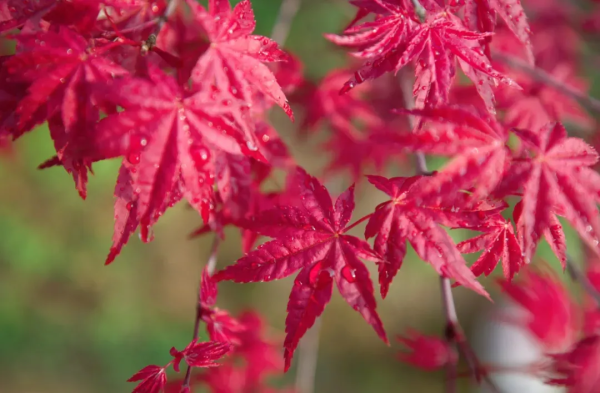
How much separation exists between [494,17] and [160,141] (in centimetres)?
46

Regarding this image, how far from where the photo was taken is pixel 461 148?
0.47m

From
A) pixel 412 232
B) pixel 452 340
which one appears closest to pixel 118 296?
pixel 452 340

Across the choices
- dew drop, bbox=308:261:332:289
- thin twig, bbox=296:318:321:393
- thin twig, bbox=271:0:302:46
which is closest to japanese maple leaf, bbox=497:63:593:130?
thin twig, bbox=271:0:302:46

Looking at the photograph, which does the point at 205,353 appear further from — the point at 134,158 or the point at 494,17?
the point at 494,17

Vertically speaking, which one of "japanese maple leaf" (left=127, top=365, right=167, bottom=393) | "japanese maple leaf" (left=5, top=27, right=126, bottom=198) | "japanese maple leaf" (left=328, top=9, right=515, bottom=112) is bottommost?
"japanese maple leaf" (left=127, top=365, right=167, bottom=393)

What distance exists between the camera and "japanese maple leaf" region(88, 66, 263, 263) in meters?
0.46

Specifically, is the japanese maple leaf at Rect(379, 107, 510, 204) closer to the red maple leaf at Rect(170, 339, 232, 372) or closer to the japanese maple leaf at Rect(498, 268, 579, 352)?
the red maple leaf at Rect(170, 339, 232, 372)

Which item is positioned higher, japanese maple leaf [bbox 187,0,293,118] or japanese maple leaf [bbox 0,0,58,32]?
japanese maple leaf [bbox 187,0,293,118]

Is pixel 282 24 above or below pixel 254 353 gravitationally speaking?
above

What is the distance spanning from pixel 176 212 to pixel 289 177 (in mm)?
1962

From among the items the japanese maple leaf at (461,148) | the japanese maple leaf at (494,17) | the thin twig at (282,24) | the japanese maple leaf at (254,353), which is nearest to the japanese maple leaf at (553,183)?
the japanese maple leaf at (461,148)

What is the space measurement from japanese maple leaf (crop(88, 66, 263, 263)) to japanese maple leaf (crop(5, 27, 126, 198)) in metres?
0.06

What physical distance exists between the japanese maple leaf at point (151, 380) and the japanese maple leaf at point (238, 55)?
379 mm

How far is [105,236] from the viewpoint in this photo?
249 centimetres
